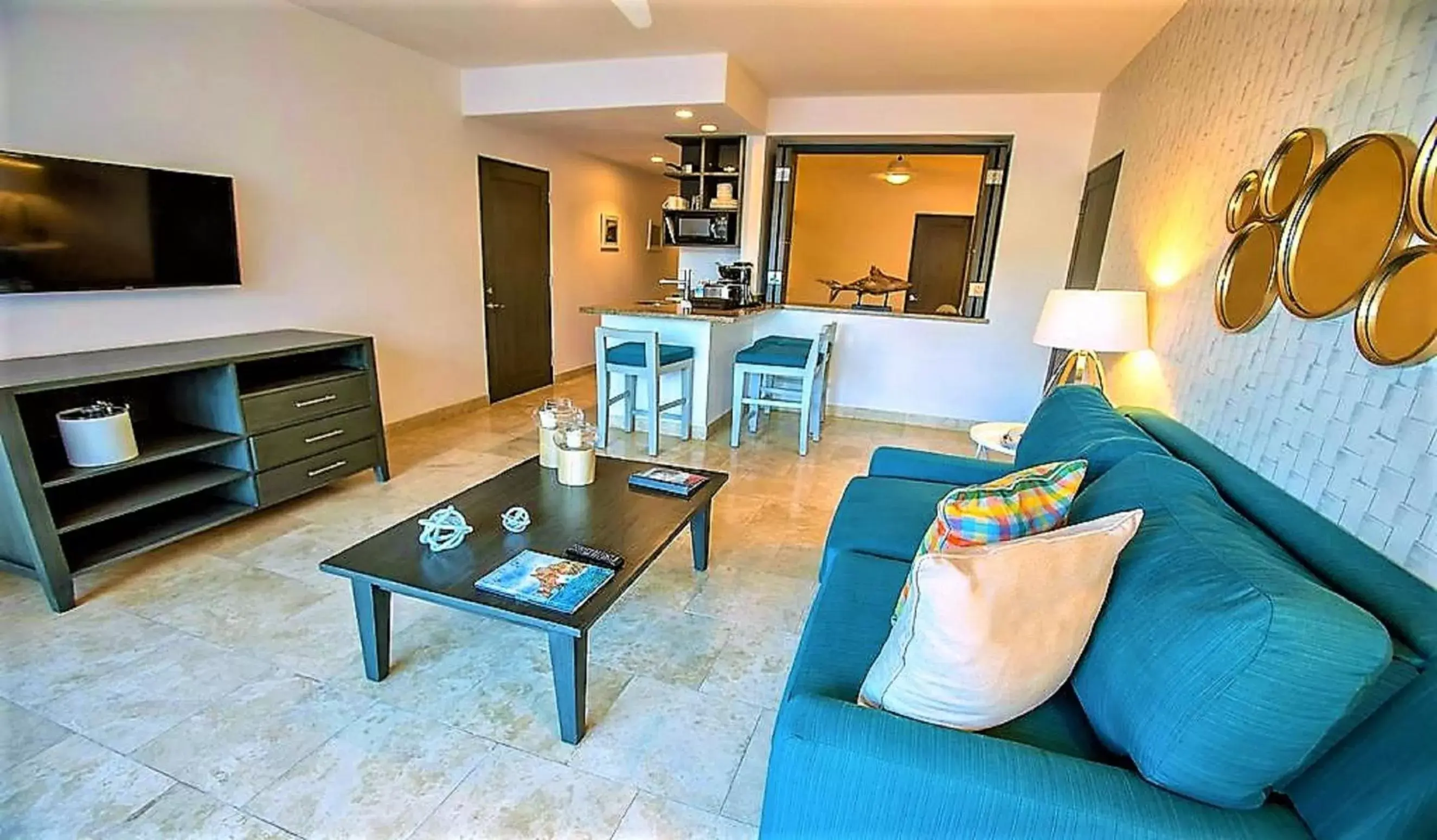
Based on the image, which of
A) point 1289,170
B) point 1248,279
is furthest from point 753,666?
point 1289,170

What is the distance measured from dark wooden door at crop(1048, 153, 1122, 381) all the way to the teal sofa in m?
2.76

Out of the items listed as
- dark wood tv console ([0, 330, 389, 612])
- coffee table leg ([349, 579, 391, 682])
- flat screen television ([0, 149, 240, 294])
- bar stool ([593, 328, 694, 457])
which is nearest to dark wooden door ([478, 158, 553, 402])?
bar stool ([593, 328, 694, 457])

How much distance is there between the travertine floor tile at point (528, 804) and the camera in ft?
4.65

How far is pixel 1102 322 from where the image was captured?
258 centimetres

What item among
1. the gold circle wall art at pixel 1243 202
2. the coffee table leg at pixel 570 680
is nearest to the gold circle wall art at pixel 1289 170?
the gold circle wall art at pixel 1243 202

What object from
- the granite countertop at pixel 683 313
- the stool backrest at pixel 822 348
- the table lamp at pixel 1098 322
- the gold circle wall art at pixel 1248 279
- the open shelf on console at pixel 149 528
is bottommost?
the open shelf on console at pixel 149 528

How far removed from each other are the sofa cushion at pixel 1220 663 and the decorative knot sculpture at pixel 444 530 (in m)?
1.62

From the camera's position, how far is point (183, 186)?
282 centimetres

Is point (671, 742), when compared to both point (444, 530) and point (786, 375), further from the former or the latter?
point (786, 375)

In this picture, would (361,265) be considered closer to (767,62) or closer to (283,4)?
(283,4)

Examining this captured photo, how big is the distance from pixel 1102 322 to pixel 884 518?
4.54ft

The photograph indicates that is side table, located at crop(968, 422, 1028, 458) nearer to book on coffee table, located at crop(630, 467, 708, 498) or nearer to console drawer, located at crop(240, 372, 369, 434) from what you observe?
book on coffee table, located at crop(630, 467, 708, 498)

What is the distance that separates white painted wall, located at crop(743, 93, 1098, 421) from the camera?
449 centimetres

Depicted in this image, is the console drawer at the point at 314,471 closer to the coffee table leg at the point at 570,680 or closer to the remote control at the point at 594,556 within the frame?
the remote control at the point at 594,556
